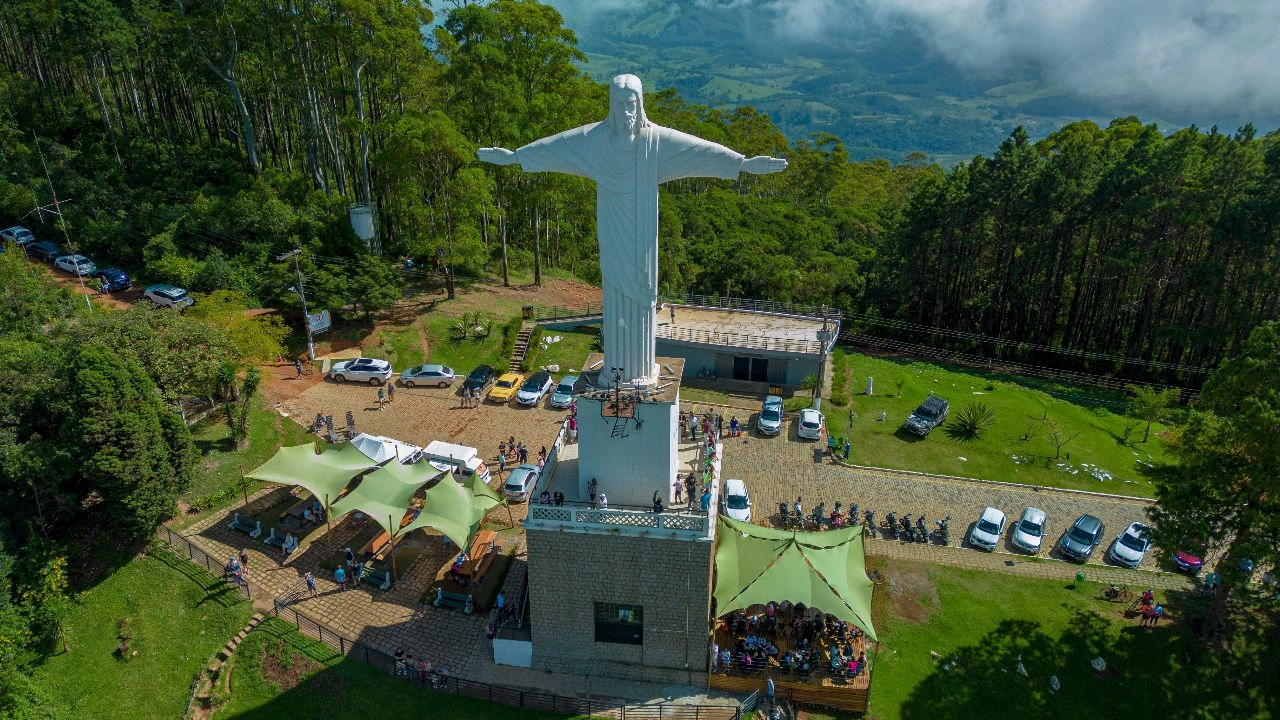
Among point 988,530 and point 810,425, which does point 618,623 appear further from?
point 810,425

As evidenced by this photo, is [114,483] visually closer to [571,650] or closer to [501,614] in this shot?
[501,614]

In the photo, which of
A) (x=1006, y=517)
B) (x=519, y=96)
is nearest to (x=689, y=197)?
(x=519, y=96)

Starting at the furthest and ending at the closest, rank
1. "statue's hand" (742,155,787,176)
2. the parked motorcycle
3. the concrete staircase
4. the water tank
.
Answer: the water tank, the concrete staircase, the parked motorcycle, "statue's hand" (742,155,787,176)

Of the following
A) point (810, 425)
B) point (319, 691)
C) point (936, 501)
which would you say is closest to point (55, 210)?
point (319, 691)

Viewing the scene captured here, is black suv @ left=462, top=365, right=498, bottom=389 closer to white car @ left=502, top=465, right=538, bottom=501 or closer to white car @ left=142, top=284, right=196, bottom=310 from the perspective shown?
white car @ left=502, top=465, right=538, bottom=501

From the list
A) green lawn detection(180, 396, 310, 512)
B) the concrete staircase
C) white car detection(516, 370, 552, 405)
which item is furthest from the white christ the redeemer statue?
the concrete staircase
